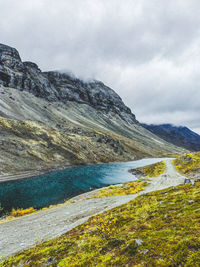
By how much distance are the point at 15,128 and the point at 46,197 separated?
60681 mm

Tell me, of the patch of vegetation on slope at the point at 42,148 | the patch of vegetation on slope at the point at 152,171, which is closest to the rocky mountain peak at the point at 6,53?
the patch of vegetation on slope at the point at 42,148

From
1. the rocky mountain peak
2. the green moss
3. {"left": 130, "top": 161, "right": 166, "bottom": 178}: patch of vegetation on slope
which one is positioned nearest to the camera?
the green moss

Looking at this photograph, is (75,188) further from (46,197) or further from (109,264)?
(109,264)

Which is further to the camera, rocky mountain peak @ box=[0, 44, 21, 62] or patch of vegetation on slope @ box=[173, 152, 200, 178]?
rocky mountain peak @ box=[0, 44, 21, 62]

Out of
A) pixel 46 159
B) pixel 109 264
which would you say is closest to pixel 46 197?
pixel 109 264

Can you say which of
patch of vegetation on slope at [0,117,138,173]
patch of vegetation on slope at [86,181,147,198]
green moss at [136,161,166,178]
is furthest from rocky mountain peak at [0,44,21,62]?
patch of vegetation on slope at [86,181,147,198]

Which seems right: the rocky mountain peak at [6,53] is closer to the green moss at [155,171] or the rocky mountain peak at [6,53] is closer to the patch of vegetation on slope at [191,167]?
the green moss at [155,171]

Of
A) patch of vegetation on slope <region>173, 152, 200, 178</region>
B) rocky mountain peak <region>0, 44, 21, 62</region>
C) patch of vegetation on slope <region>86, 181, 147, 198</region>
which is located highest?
rocky mountain peak <region>0, 44, 21, 62</region>

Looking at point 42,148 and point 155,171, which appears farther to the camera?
point 42,148

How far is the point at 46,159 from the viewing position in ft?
251

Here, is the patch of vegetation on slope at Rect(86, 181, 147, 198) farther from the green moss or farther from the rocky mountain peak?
the rocky mountain peak

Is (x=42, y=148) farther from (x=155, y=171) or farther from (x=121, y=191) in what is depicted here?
(x=121, y=191)

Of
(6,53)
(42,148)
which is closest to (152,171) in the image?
(42,148)

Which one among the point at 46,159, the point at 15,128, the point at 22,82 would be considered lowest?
the point at 46,159
